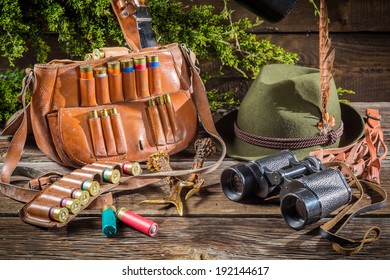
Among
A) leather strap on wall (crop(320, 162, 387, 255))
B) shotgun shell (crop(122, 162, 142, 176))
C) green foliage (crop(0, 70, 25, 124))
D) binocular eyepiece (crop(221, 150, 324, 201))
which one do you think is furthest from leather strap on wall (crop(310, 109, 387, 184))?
green foliage (crop(0, 70, 25, 124))

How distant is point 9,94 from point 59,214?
38.8 inches

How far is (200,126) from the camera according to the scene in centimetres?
243

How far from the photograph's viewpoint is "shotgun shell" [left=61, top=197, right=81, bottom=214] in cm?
167

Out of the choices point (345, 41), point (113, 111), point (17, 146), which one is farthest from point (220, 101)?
point (17, 146)

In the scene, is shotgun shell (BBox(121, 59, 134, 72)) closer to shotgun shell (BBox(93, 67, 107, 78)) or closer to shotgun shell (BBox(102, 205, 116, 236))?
shotgun shell (BBox(93, 67, 107, 78))

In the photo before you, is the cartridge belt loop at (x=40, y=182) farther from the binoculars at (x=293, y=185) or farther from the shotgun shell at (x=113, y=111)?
the binoculars at (x=293, y=185)

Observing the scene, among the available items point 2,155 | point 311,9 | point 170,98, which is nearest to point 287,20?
point 311,9

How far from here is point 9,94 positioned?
2463 mm

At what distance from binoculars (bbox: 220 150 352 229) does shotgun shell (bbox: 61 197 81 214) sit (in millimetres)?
416

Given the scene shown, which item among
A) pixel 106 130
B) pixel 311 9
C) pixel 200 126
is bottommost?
pixel 200 126

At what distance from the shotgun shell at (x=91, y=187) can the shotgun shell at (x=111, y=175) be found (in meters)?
0.05

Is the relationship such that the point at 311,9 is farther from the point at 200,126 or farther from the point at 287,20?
the point at 200,126
